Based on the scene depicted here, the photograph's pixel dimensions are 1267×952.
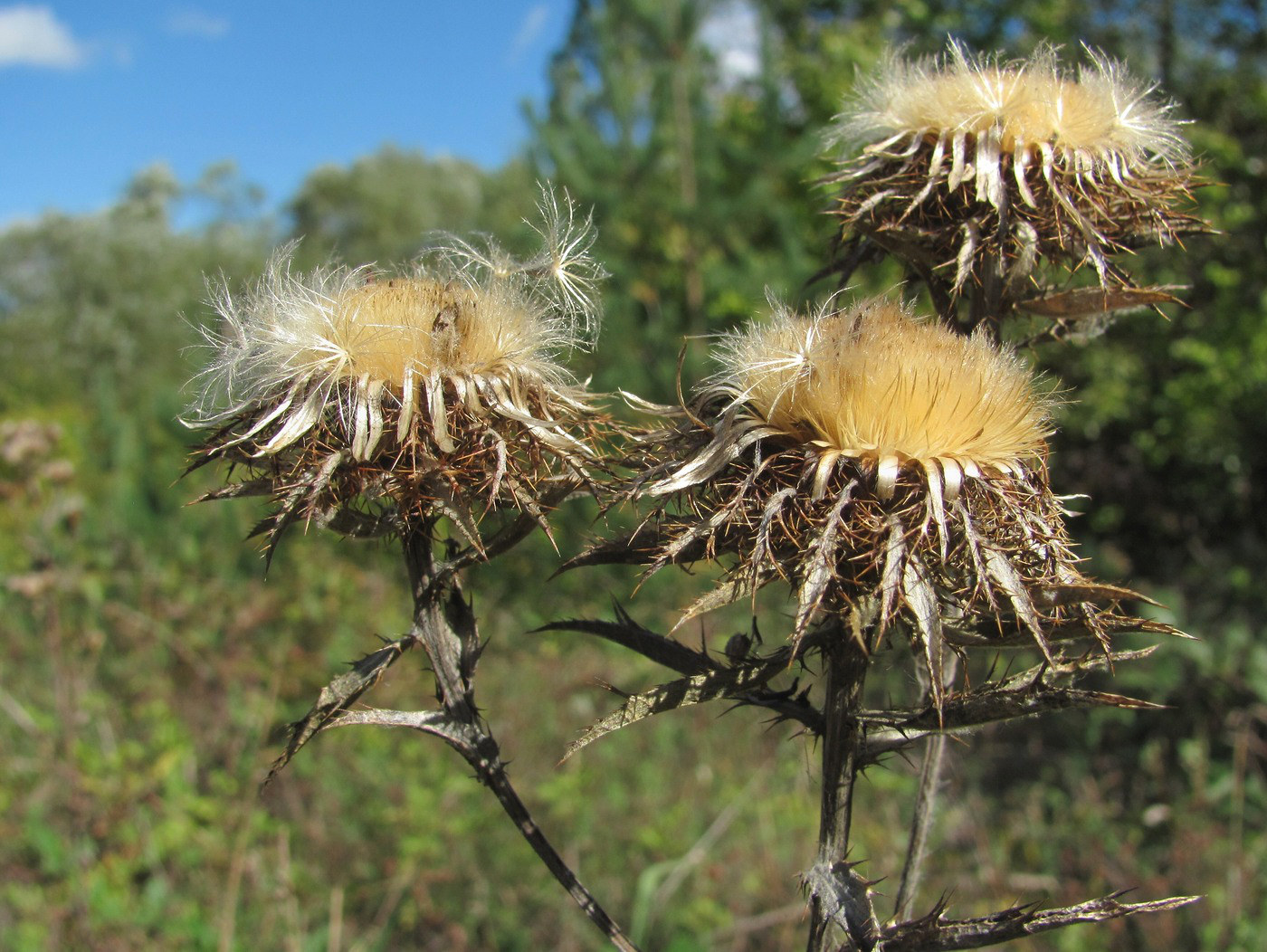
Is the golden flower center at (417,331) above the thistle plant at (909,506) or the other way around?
above

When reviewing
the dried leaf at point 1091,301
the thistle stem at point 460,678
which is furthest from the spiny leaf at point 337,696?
the dried leaf at point 1091,301

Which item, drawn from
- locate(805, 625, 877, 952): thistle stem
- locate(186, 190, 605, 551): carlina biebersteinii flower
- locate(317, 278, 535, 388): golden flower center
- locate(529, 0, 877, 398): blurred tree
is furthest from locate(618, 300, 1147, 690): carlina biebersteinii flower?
locate(529, 0, 877, 398): blurred tree

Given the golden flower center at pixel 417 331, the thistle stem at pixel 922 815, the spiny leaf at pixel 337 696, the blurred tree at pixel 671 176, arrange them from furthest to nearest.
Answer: the blurred tree at pixel 671 176
the thistle stem at pixel 922 815
the golden flower center at pixel 417 331
the spiny leaf at pixel 337 696

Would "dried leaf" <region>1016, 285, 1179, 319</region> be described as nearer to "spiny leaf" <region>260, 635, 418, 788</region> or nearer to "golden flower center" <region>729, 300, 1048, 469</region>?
"golden flower center" <region>729, 300, 1048, 469</region>

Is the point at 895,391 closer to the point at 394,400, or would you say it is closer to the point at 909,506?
the point at 909,506

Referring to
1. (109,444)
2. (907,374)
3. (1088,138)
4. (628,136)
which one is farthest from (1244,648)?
(109,444)

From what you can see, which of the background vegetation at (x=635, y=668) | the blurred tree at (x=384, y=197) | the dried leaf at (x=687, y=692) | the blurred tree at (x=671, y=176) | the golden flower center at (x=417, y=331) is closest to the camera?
the dried leaf at (x=687, y=692)

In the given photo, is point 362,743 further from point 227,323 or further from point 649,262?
point 649,262

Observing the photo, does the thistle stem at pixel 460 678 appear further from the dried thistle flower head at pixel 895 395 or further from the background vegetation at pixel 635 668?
the dried thistle flower head at pixel 895 395
